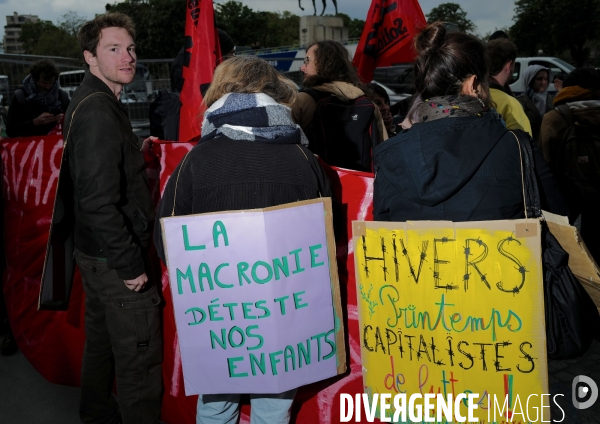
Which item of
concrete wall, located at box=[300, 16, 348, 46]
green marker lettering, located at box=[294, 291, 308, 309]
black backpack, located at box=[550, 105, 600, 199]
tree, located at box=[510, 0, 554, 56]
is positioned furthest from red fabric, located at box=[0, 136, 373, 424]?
tree, located at box=[510, 0, 554, 56]

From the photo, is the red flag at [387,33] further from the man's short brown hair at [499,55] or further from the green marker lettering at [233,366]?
the green marker lettering at [233,366]

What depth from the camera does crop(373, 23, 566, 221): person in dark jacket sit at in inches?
80.2

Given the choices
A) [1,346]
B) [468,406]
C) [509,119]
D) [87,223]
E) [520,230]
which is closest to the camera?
[520,230]

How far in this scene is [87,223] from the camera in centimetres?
259

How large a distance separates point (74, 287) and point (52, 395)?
767 mm

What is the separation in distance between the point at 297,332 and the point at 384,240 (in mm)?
456

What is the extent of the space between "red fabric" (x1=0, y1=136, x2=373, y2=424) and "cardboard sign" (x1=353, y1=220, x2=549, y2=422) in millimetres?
366

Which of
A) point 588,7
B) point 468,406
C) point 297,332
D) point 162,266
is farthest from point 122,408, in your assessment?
point 588,7

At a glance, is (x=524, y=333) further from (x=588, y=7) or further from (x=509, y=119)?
(x=588, y=7)

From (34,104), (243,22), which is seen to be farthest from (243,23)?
(34,104)

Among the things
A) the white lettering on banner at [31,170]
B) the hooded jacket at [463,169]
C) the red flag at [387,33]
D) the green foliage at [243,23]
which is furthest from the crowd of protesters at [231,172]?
the green foliage at [243,23]

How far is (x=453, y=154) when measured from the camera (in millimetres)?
2037

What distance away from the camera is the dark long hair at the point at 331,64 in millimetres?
3797

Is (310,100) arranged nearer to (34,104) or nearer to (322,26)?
(34,104)
